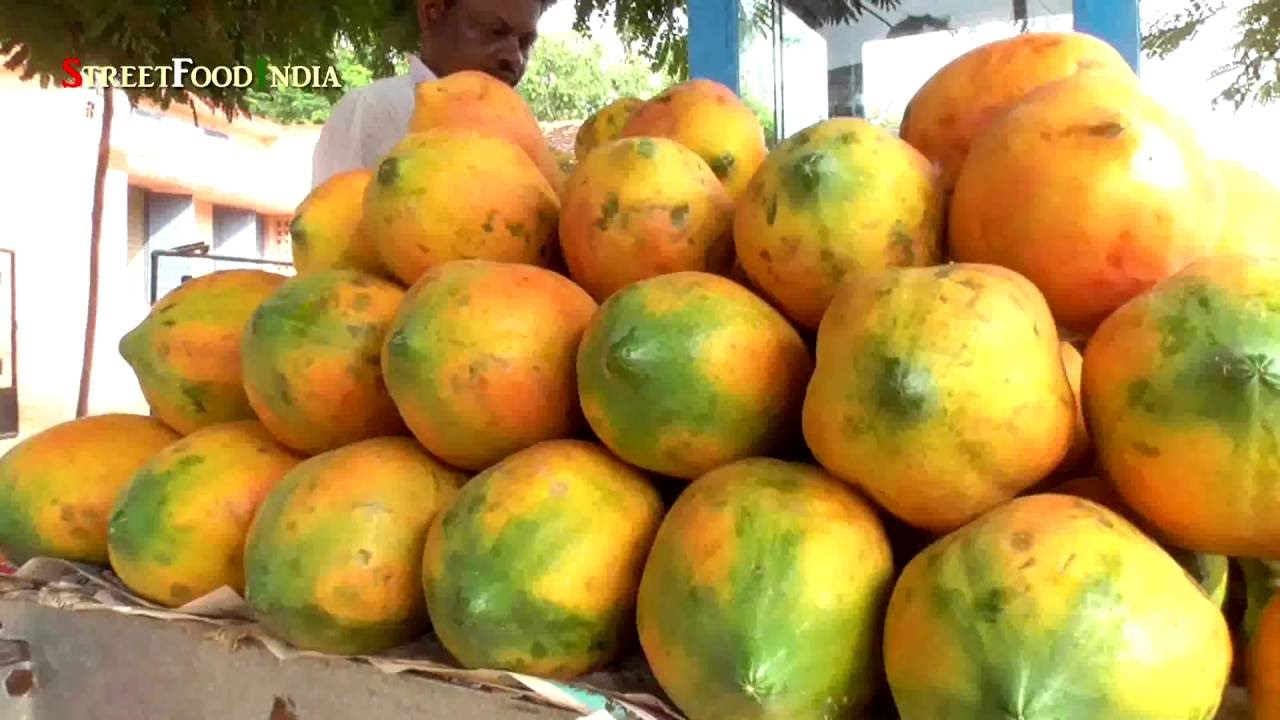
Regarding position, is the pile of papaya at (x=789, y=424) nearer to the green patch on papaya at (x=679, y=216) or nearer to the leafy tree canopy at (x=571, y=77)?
the green patch on papaya at (x=679, y=216)

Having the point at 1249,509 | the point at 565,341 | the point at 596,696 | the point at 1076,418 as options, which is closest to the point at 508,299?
the point at 565,341

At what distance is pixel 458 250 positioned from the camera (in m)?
1.14

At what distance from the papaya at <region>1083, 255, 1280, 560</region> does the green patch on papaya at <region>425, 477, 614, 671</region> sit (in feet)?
1.37

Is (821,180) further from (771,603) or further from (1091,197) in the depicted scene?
(771,603)

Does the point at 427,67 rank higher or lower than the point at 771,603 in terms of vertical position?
higher

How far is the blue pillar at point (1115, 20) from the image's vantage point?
2.57m

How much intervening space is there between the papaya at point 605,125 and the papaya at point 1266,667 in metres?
1.01

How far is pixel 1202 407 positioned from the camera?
714mm

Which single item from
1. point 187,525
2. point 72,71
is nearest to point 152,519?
point 187,525

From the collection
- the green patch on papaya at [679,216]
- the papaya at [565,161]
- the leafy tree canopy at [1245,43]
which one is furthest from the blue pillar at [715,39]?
the green patch on papaya at [679,216]

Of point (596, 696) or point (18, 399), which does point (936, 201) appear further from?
point (18, 399)

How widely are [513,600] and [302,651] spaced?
0.26m

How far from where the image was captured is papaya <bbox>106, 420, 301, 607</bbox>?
1107 mm

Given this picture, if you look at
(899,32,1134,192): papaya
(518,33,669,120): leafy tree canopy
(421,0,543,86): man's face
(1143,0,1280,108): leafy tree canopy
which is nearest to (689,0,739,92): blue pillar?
(421,0,543,86): man's face
